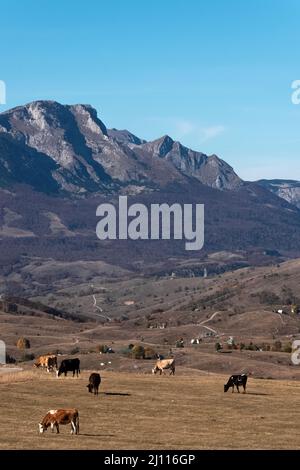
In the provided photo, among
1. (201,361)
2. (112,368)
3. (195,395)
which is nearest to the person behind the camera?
(195,395)

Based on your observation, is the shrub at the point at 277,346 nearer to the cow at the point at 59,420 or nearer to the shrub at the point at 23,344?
the shrub at the point at 23,344

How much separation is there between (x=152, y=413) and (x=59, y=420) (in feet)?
34.4

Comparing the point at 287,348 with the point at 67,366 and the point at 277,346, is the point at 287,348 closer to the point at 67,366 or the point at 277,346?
the point at 277,346

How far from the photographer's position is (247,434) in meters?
43.8

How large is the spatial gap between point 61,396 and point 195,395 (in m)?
9.53

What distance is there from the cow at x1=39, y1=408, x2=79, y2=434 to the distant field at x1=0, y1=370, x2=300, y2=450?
47 centimetres

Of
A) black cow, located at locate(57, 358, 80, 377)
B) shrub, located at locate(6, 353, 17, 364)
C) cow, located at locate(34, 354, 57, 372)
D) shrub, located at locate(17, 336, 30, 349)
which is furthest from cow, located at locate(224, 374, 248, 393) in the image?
shrub, located at locate(17, 336, 30, 349)

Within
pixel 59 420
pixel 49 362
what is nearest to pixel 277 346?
pixel 49 362

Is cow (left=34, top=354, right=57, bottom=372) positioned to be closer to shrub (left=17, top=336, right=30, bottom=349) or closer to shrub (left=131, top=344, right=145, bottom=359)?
shrub (left=131, top=344, right=145, bottom=359)

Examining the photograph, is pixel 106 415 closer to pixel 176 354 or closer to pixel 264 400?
pixel 264 400

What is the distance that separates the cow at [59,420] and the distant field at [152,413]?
471mm

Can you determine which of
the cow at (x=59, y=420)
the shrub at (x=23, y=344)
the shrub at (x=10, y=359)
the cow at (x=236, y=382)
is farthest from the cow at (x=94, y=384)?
the shrub at (x=23, y=344)

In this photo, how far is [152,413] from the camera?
51062 mm
